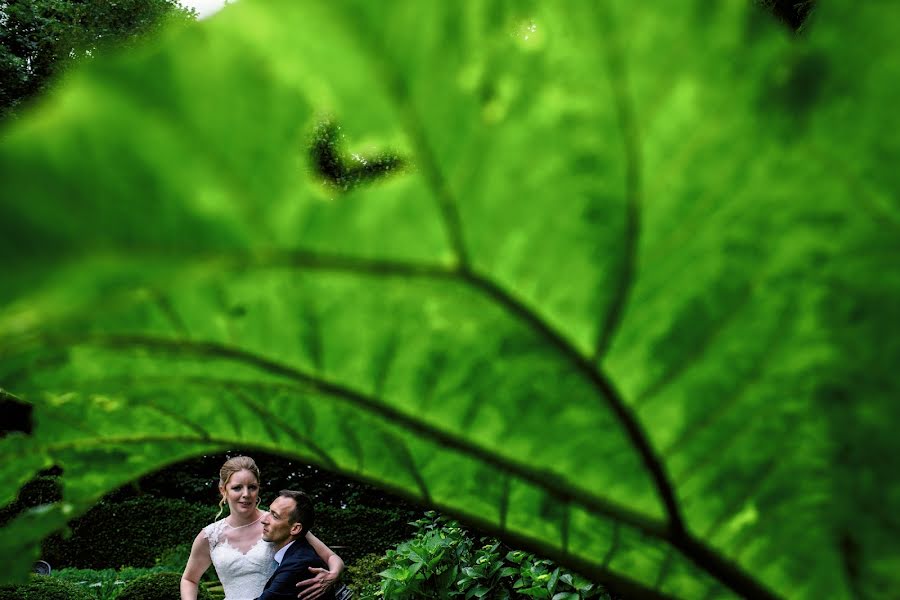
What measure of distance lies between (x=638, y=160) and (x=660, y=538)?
354 mm

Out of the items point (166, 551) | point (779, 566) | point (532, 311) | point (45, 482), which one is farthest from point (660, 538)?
point (45, 482)

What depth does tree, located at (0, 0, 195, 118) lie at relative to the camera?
16266 mm

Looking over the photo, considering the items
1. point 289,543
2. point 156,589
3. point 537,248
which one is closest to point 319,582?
point 289,543

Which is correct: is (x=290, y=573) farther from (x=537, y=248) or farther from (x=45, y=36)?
(x=45, y=36)

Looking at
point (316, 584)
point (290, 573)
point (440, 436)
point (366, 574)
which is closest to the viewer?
point (440, 436)

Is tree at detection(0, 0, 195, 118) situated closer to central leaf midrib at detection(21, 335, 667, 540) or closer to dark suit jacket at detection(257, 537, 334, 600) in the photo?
dark suit jacket at detection(257, 537, 334, 600)

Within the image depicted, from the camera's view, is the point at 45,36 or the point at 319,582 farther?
the point at 45,36

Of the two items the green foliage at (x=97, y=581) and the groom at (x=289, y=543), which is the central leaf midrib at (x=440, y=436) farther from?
the green foliage at (x=97, y=581)

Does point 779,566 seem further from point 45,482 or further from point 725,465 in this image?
point 45,482

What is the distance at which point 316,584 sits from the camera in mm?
4320

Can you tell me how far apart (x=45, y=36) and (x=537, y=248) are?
20.8 m

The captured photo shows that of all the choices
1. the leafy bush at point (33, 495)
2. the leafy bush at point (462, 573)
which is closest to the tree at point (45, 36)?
the leafy bush at point (33, 495)

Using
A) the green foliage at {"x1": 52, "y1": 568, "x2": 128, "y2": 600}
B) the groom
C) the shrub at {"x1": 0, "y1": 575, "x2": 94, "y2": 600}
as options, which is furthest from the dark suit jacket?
the green foliage at {"x1": 52, "y1": 568, "x2": 128, "y2": 600}

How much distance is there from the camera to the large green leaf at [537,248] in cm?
33
